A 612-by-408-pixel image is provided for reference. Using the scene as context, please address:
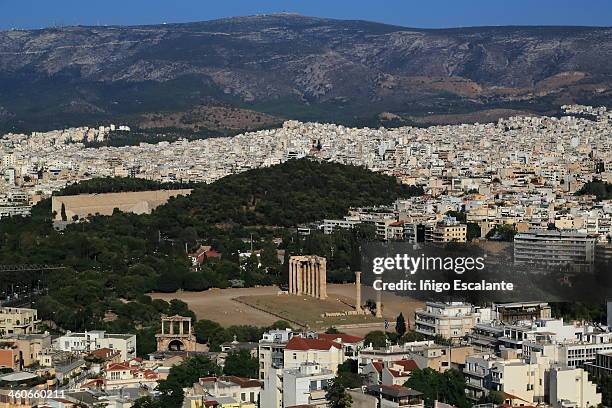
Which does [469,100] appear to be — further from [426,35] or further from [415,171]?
[415,171]

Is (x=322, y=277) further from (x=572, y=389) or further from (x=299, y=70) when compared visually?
(x=299, y=70)

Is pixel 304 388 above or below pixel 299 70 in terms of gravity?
below

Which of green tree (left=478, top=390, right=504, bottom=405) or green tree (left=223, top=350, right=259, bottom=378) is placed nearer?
green tree (left=478, top=390, right=504, bottom=405)

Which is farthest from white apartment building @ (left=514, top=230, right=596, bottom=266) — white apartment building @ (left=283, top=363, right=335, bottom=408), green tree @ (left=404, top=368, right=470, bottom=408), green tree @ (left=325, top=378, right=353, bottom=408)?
green tree @ (left=325, top=378, right=353, bottom=408)

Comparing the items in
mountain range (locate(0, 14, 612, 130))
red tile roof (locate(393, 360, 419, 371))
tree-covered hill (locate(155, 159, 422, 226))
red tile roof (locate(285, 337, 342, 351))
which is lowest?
red tile roof (locate(393, 360, 419, 371))

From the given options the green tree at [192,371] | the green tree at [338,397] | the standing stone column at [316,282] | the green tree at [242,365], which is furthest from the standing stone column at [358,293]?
the green tree at [338,397]

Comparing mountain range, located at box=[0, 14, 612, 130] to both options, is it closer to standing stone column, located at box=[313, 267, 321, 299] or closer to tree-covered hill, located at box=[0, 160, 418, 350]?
tree-covered hill, located at box=[0, 160, 418, 350]

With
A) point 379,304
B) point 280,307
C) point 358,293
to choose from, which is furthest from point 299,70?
point 379,304

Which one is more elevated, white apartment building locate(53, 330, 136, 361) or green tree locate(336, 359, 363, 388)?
white apartment building locate(53, 330, 136, 361)
